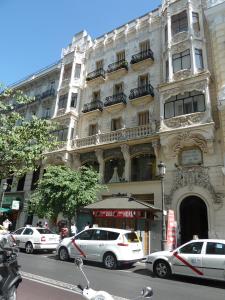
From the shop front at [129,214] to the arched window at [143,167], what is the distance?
3.27 m

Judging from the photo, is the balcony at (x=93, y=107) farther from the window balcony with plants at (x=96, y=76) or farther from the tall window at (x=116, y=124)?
the window balcony with plants at (x=96, y=76)

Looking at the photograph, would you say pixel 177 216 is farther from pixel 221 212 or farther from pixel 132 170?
pixel 132 170

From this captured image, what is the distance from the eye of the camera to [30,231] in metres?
16.5

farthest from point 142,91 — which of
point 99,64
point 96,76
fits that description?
point 99,64

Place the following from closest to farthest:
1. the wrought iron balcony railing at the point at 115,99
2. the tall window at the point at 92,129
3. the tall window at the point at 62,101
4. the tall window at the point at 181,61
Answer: the tall window at the point at 181,61 < the wrought iron balcony railing at the point at 115,99 < the tall window at the point at 92,129 < the tall window at the point at 62,101

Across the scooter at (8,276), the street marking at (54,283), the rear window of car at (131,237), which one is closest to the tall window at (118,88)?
the rear window of car at (131,237)

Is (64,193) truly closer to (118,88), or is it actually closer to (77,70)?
(118,88)

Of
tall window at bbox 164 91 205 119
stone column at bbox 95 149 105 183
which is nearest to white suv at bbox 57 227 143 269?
stone column at bbox 95 149 105 183

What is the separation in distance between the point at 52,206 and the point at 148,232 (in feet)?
22.4

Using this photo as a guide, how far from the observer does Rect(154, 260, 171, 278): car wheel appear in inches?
408

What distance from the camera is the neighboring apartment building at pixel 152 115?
17609mm

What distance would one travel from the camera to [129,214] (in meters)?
16.5

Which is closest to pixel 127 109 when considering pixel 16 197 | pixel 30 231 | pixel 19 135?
pixel 19 135

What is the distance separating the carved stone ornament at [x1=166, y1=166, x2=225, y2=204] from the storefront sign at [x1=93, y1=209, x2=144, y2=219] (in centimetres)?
315
